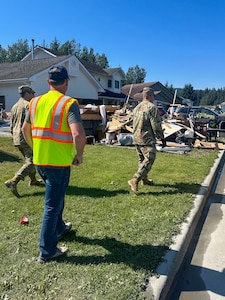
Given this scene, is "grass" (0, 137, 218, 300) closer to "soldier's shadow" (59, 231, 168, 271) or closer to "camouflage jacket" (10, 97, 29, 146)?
"soldier's shadow" (59, 231, 168, 271)

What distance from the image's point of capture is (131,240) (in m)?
3.30

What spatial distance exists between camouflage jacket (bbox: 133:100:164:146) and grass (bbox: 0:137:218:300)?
3.34 feet

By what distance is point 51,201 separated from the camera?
2.65 meters

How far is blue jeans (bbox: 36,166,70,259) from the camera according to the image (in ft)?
8.53

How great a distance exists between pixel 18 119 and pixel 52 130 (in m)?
2.60

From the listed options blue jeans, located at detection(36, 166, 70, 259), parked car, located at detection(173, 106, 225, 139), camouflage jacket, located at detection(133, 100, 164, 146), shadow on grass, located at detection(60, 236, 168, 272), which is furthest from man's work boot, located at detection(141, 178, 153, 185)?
parked car, located at detection(173, 106, 225, 139)

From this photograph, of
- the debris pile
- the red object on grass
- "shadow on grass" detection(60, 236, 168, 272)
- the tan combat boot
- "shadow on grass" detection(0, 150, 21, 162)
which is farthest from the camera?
the debris pile

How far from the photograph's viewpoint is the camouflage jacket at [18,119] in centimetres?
469

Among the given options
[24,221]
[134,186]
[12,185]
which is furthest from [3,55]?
[24,221]

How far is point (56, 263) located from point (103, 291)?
0.64m

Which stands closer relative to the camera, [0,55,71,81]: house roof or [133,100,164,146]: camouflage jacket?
[133,100,164,146]: camouflage jacket

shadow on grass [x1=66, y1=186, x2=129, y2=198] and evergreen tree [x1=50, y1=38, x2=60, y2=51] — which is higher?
evergreen tree [x1=50, y1=38, x2=60, y2=51]

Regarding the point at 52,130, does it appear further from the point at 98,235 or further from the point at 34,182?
the point at 34,182

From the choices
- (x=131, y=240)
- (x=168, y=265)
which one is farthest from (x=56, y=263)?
(x=168, y=265)
